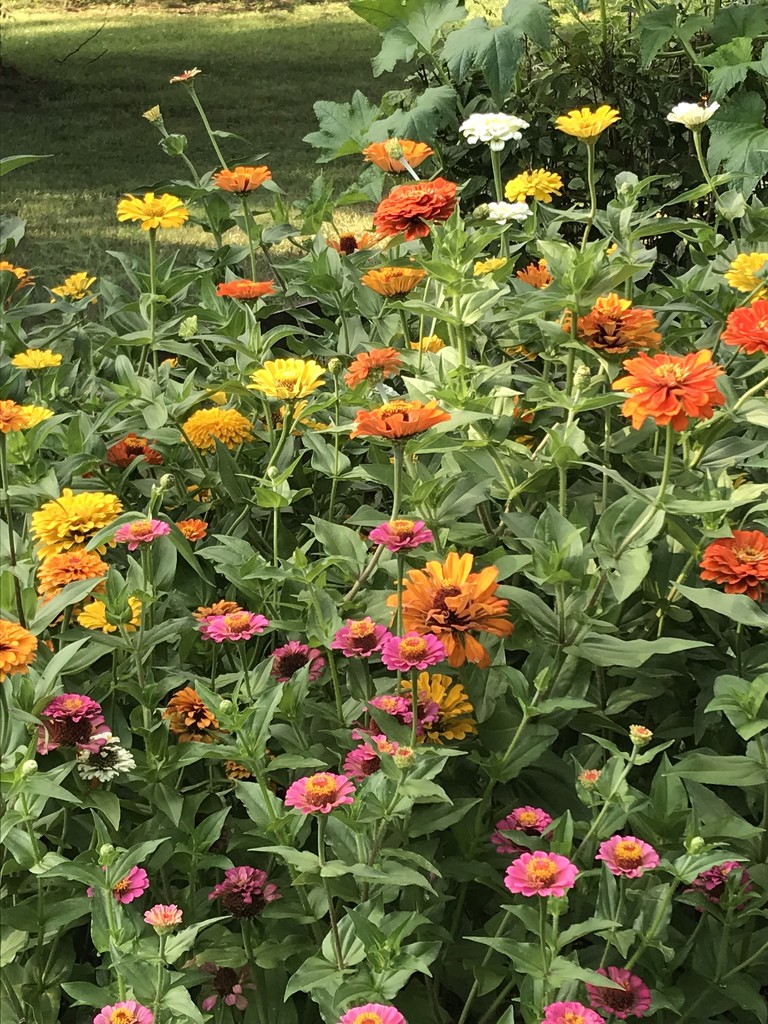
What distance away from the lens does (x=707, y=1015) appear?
3.81ft

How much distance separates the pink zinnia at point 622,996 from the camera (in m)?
1.04

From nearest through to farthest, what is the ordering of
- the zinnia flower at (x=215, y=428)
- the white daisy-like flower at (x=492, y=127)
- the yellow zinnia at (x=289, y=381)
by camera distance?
1. the yellow zinnia at (x=289, y=381)
2. the zinnia flower at (x=215, y=428)
3. the white daisy-like flower at (x=492, y=127)

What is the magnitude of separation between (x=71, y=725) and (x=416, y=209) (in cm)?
77

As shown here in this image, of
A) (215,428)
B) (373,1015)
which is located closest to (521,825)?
(373,1015)

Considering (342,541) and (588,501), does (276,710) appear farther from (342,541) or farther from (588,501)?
(588,501)

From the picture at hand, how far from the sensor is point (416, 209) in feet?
4.94

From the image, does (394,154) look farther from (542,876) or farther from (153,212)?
(542,876)

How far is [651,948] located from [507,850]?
0.17 meters

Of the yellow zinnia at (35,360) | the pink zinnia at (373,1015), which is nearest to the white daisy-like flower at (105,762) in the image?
the pink zinnia at (373,1015)

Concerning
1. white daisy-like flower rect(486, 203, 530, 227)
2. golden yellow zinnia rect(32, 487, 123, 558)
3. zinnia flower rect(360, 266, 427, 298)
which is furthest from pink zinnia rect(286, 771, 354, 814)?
white daisy-like flower rect(486, 203, 530, 227)

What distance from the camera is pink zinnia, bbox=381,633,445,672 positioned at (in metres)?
1.03

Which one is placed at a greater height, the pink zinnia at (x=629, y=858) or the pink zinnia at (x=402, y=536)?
the pink zinnia at (x=402, y=536)

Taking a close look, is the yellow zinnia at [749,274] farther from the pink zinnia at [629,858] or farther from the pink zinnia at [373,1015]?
the pink zinnia at [373,1015]

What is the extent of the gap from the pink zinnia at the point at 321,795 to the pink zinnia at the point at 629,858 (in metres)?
0.23
